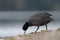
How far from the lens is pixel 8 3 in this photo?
8891 millimetres

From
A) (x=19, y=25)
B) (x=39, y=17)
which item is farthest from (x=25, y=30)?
(x=19, y=25)

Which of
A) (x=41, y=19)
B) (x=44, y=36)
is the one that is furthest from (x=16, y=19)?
(x=44, y=36)

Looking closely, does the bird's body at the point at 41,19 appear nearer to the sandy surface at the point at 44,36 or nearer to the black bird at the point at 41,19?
the black bird at the point at 41,19

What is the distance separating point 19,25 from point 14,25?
128 mm

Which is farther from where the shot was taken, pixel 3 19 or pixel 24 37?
pixel 3 19

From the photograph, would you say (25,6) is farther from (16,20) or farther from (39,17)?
(39,17)

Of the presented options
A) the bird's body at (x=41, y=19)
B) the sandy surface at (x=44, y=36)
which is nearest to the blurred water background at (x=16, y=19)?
the bird's body at (x=41, y=19)

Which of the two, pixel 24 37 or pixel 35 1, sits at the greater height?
pixel 35 1

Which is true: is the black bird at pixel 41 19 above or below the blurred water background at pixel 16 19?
below

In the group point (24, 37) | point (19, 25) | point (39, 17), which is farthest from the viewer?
point (19, 25)

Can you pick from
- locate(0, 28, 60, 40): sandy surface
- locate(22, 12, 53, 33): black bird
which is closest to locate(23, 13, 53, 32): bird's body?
locate(22, 12, 53, 33): black bird

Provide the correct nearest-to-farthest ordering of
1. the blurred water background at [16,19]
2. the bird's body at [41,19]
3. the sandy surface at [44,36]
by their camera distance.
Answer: the sandy surface at [44,36] → the bird's body at [41,19] → the blurred water background at [16,19]

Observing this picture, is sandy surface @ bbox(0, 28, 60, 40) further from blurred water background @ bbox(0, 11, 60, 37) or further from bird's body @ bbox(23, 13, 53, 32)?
blurred water background @ bbox(0, 11, 60, 37)

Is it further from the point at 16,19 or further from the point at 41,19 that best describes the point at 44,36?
the point at 16,19
